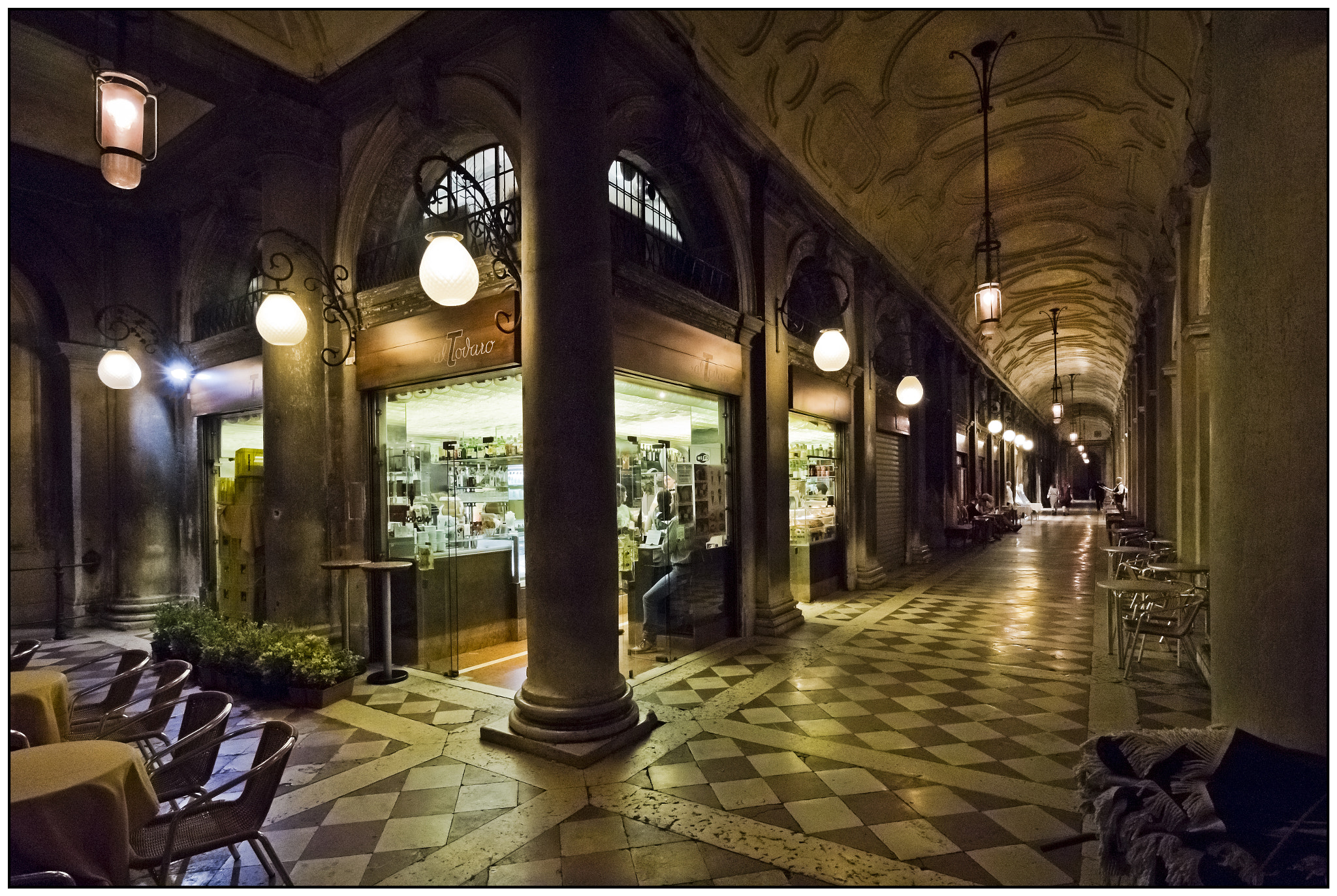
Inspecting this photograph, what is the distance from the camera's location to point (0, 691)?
3.26 m

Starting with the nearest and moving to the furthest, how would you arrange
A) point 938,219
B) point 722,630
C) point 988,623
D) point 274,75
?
point 274,75, point 722,630, point 988,623, point 938,219

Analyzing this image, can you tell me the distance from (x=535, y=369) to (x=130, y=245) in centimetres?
789

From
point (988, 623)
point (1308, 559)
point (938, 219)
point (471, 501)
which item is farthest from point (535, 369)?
point (938, 219)

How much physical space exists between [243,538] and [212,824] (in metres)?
5.06

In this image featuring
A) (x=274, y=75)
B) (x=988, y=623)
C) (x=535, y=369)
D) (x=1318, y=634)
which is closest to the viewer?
(x=1318, y=634)

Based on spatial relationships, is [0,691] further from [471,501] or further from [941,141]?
[941,141]

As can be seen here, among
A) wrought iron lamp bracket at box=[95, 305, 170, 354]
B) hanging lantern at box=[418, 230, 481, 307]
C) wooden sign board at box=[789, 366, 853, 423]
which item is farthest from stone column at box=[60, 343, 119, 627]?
wooden sign board at box=[789, 366, 853, 423]

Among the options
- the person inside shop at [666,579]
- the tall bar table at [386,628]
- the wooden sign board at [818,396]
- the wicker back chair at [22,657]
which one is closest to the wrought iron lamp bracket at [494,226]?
the tall bar table at [386,628]

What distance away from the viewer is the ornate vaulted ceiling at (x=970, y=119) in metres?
6.86

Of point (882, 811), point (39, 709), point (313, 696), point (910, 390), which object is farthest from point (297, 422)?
point (910, 390)

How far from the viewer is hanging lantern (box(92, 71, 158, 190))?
423 centimetres

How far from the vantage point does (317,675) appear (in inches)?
217

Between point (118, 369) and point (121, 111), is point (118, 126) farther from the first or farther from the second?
point (118, 369)

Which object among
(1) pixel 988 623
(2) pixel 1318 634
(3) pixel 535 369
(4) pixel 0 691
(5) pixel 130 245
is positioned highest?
(5) pixel 130 245
